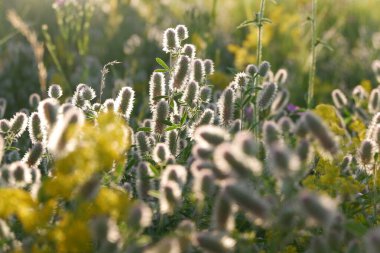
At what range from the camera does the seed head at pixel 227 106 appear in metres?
2.91

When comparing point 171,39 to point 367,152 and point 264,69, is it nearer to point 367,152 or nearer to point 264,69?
point 264,69

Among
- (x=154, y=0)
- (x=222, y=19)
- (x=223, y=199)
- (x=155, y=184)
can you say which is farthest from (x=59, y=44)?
(x=223, y=199)

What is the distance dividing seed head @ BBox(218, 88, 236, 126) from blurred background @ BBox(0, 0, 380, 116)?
1.77 m

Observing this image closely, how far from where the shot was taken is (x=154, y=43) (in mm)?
8148

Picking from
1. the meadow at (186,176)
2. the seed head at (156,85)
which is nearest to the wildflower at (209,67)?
the meadow at (186,176)

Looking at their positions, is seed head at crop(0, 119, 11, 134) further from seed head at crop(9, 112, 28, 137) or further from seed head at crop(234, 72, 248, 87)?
seed head at crop(234, 72, 248, 87)

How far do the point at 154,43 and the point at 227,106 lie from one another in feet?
17.5

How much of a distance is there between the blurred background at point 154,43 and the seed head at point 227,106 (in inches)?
69.7

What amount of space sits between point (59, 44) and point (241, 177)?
523 cm

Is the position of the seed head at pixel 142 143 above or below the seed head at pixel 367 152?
Answer: above

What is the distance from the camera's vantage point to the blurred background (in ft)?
19.1

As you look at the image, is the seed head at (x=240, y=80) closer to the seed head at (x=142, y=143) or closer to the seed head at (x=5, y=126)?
the seed head at (x=142, y=143)

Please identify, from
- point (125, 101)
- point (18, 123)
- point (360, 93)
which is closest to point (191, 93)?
point (125, 101)

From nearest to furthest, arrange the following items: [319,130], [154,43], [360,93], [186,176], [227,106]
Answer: [319,130] → [186,176] → [227,106] → [360,93] → [154,43]
